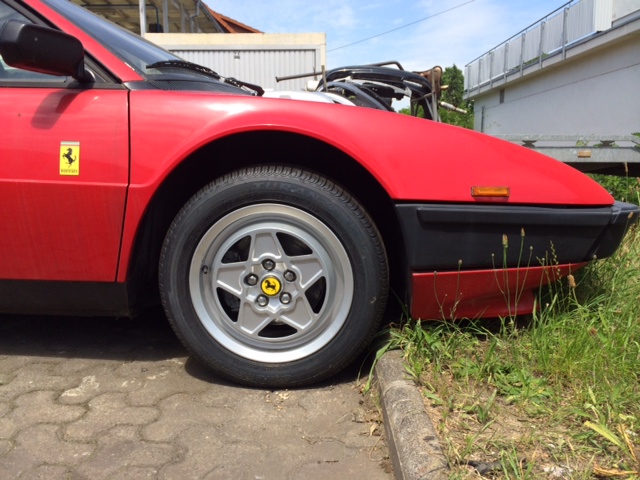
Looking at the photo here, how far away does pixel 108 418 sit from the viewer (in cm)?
189

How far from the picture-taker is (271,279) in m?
2.03

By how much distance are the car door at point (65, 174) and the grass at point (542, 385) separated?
47.6 inches

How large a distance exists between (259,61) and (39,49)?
9263 mm

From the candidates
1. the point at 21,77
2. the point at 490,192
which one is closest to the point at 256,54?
the point at 21,77

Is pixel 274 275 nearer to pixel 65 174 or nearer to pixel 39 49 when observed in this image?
pixel 65 174

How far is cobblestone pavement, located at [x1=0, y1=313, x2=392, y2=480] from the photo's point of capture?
5.35 feet

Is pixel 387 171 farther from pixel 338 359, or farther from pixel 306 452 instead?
pixel 306 452

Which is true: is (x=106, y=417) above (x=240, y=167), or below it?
below

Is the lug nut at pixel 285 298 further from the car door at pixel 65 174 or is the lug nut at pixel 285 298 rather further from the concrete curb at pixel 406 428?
the car door at pixel 65 174

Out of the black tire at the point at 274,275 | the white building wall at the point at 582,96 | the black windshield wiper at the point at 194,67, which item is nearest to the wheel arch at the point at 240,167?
the black tire at the point at 274,275

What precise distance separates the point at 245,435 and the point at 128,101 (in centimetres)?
127

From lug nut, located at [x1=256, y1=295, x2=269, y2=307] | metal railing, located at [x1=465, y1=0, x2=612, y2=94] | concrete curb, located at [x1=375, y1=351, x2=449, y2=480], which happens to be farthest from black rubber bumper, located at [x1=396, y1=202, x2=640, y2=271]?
metal railing, located at [x1=465, y1=0, x2=612, y2=94]

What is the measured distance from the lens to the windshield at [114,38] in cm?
Result: 217

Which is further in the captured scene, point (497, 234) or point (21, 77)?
point (21, 77)
